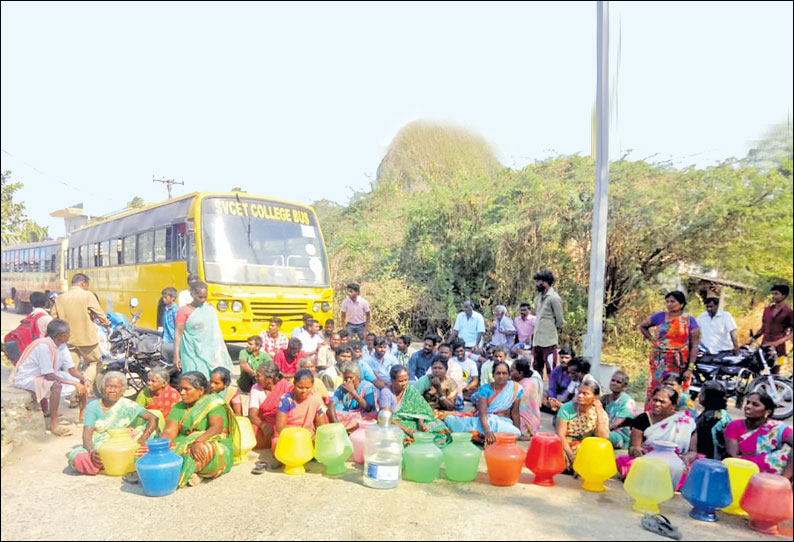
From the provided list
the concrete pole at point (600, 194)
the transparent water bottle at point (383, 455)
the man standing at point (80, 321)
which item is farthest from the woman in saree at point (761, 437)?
the man standing at point (80, 321)

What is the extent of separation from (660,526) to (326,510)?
1.85 metres

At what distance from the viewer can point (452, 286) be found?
38.2 ft

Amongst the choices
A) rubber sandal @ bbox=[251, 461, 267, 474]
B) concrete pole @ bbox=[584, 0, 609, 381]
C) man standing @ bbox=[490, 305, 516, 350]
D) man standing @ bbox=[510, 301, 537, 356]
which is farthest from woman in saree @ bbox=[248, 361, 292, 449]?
man standing @ bbox=[490, 305, 516, 350]

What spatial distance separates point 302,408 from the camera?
4234 mm

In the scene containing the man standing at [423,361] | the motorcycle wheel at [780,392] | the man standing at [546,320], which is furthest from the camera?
the man standing at [423,361]

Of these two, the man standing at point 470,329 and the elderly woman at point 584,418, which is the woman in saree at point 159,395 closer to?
the elderly woman at point 584,418

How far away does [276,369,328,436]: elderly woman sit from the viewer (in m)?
4.23

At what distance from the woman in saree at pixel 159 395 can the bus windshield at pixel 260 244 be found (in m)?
3.90

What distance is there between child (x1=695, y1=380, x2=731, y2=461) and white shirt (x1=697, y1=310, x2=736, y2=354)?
2.23 metres

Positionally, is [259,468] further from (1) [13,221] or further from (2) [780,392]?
(2) [780,392]

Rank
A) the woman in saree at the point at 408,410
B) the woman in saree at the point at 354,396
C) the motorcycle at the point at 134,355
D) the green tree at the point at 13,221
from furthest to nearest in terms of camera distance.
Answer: the motorcycle at the point at 134,355 → the woman in saree at the point at 354,396 → the woman in saree at the point at 408,410 → the green tree at the point at 13,221

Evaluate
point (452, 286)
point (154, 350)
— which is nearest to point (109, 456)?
point (154, 350)

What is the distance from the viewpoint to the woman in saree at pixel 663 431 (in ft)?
12.8

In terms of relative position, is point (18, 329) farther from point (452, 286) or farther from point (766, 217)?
point (452, 286)
